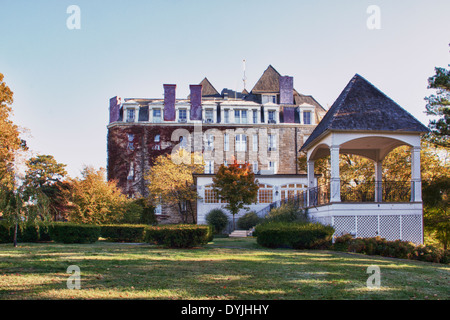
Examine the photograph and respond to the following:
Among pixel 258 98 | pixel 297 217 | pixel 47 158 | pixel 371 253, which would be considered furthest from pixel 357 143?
pixel 47 158

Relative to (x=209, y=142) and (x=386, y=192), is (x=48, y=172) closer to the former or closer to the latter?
(x=209, y=142)

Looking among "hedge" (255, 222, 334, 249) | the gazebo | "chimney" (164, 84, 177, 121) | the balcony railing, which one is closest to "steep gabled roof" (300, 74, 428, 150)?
the gazebo

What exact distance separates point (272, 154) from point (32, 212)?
39.2 meters

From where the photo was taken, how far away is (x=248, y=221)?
34.8 m

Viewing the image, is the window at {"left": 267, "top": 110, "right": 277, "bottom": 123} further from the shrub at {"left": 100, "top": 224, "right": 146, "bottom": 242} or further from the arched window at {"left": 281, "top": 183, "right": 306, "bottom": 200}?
the shrub at {"left": 100, "top": 224, "right": 146, "bottom": 242}

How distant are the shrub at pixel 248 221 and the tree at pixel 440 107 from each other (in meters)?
14.1

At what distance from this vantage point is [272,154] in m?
52.8

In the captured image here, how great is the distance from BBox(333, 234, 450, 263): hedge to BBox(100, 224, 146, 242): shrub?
36.5ft

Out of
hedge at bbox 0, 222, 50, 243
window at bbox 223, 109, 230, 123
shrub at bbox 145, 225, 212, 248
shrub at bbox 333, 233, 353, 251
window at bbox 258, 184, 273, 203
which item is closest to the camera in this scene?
shrub at bbox 145, 225, 212, 248

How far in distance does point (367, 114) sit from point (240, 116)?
34249mm

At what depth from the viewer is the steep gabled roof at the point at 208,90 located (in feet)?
191

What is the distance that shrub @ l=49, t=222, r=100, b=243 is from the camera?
1898cm

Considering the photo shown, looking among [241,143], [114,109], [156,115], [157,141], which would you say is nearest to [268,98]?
[241,143]
